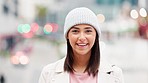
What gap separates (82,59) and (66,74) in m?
0.07

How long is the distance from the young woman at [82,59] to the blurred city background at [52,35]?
432 cm

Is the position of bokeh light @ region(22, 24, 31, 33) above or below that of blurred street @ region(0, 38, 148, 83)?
above

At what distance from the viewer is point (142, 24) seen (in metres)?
7.36

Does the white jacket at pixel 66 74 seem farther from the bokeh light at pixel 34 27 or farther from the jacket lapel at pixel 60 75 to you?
the bokeh light at pixel 34 27

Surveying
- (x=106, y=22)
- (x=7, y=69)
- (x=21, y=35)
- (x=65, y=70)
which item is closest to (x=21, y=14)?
(x=21, y=35)

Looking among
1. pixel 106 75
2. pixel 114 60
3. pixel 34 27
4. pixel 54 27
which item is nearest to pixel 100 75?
pixel 106 75

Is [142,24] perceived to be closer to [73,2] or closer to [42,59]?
[42,59]

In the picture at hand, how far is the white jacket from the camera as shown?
120 centimetres

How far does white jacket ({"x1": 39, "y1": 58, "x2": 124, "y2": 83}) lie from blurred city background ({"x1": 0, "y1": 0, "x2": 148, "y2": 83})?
4.32 m

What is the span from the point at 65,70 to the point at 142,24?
6269mm

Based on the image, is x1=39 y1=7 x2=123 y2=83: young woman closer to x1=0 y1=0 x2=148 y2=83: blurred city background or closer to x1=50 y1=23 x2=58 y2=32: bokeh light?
x1=0 y1=0 x2=148 y2=83: blurred city background

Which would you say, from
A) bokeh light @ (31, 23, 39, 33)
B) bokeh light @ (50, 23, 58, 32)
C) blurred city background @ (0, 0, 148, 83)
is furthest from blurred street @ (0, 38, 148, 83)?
bokeh light @ (50, 23, 58, 32)

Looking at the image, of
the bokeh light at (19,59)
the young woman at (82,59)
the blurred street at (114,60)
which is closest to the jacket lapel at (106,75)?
the young woman at (82,59)

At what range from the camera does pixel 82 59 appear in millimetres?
1234
